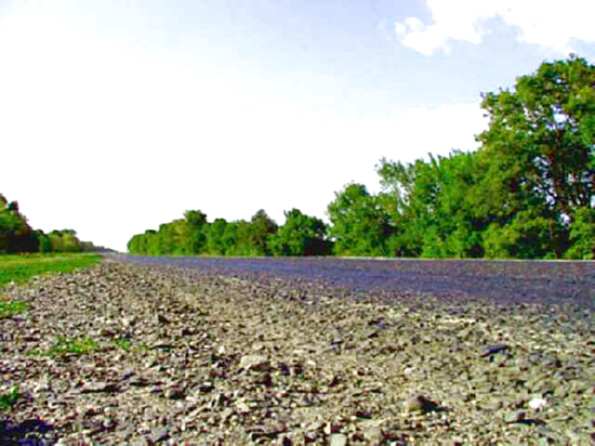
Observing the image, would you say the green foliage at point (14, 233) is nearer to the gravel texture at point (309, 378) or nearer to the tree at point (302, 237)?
the tree at point (302, 237)

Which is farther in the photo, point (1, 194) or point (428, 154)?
point (1, 194)

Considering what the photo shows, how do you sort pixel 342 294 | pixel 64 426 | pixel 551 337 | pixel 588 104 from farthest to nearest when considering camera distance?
1. pixel 588 104
2. pixel 342 294
3. pixel 551 337
4. pixel 64 426

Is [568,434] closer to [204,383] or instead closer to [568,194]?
[204,383]

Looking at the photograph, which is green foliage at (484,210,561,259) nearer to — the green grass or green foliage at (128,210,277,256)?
the green grass

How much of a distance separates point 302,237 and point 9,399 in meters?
96.0

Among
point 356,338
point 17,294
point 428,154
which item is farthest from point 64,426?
point 428,154

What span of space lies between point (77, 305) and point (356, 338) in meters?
7.83

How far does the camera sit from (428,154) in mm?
67500

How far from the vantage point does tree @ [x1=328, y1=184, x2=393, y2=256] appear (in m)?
78.3

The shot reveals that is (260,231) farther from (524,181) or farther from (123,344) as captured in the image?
(123,344)

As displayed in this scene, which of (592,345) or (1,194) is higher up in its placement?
(1,194)

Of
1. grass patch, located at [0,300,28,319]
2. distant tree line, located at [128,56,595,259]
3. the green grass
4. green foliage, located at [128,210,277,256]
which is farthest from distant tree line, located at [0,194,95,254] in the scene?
grass patch, located at [0,300,28,319]

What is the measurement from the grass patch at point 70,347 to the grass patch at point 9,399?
1.94 metres

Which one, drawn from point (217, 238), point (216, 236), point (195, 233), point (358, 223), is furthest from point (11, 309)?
point (195, 233)
